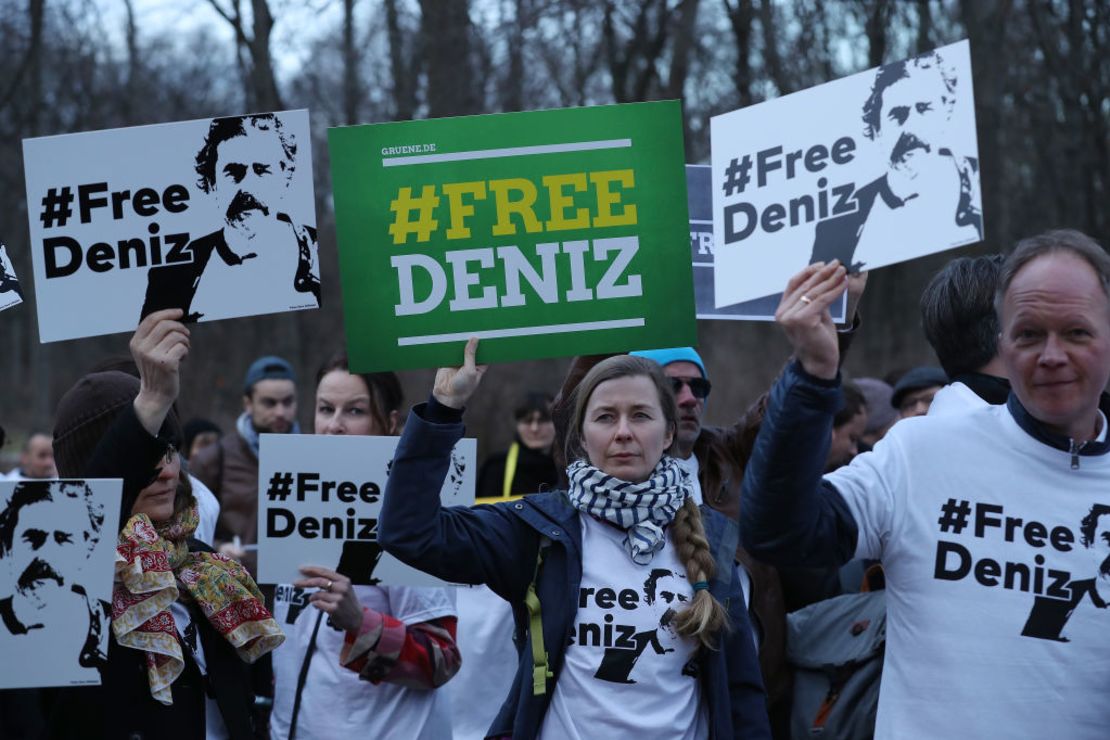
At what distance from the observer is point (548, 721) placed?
11.5 ft

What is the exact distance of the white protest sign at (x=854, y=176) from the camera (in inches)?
126

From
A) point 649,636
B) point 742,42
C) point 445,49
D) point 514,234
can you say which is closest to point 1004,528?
point 649,636

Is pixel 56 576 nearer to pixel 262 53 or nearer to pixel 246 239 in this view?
pixel 246 239

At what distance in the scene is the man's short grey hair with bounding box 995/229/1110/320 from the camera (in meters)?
3.03

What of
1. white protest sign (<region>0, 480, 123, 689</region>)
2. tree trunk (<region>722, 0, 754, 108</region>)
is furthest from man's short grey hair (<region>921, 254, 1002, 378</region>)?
tree trunk (<region>722, 0, 754, 108</region>)

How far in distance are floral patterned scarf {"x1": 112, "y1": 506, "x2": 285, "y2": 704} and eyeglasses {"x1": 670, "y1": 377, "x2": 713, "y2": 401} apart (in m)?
1.67

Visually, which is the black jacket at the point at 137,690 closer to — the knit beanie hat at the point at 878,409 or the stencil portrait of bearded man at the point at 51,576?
the stencil portrait of bearded man at the point at 51,576

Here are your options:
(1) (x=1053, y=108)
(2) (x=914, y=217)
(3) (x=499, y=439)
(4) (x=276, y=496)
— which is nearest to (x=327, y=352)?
(3) (x=499, y=439)

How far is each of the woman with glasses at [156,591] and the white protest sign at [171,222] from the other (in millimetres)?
153

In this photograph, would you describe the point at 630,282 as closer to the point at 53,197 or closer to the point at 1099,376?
the point at 1099,376


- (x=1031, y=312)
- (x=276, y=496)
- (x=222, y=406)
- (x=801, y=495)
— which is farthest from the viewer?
(x=222, y=406)

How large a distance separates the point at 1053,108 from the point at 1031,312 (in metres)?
12.6

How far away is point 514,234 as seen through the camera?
3.71 m

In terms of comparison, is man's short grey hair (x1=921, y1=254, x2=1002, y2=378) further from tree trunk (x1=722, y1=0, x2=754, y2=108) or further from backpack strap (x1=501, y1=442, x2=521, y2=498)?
tree trunk (x1=722, y1=0, x2=754, y2=108)
